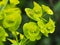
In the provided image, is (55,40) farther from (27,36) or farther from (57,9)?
(27,36)

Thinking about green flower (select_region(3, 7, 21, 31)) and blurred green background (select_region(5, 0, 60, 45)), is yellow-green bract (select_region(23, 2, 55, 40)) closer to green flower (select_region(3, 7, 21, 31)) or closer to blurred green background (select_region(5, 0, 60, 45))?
green flower (select_region(3, 7, 21, 31))

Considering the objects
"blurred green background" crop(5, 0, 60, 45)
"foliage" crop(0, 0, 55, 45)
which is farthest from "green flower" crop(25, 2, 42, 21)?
"blurred green background" crop(5, 0, 60, 45)

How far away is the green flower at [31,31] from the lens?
652mm

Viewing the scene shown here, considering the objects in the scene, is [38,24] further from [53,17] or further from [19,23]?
[53,17]

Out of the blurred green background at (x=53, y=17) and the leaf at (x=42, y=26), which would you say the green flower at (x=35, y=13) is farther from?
the blurred green background at (x=53, y=17)

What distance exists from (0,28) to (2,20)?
27 millimetres

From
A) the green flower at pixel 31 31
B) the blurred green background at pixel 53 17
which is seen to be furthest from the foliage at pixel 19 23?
the blurred green background at pixel 53 17

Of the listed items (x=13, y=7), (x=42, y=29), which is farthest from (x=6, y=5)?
(x=42, y=29)

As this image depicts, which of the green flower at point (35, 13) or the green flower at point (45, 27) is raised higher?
the green flower at point (35, 13)

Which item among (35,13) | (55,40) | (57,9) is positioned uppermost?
(35,13)

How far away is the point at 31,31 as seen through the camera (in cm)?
68

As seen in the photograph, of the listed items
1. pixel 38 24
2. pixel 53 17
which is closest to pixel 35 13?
pixel 38 24

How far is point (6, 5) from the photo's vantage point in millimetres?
658

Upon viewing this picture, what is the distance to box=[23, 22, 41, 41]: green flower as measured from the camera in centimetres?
65
